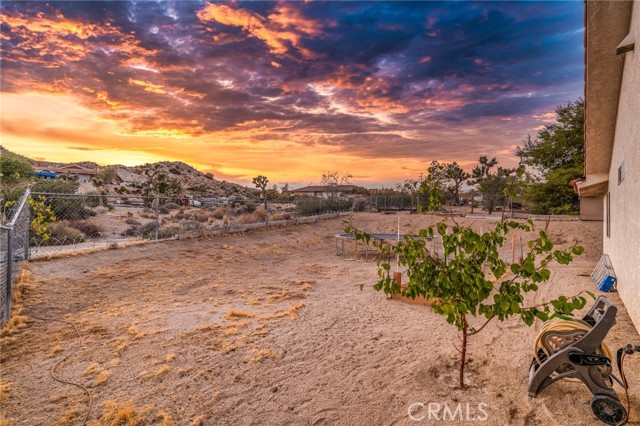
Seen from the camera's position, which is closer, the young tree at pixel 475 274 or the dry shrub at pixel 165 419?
the young tree at pixel 475 274

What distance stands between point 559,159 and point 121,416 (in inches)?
1096

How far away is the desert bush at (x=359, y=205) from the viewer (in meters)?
30.6

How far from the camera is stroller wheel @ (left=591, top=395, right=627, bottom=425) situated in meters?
2.78

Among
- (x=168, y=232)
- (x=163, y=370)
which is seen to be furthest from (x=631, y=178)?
(x=168, y=232)

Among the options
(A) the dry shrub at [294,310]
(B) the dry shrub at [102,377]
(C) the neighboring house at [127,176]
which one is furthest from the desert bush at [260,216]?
(C) the neighboring house at [127,176]

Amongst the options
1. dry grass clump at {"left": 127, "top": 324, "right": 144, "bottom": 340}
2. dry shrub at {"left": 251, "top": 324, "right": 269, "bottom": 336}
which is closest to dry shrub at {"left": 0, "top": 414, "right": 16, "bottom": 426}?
dry grass clump at {"left": 127, "top": 324, "right": 144, "bottom": 340}

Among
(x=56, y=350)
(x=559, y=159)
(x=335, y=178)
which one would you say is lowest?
(x=56, y=350)

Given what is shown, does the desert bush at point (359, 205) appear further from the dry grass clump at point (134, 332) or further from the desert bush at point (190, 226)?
the dry grass clump at point (134, 332)

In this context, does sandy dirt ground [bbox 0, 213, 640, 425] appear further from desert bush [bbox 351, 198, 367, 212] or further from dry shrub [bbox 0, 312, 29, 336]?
desert bush [bbox 351, 198, 367, 212]

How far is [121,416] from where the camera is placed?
3057mm

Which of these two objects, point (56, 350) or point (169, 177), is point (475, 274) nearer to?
point (56, 350)

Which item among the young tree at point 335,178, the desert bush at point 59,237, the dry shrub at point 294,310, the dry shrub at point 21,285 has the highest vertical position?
the young tree at point 335,178

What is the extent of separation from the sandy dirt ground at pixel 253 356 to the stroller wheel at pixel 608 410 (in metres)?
0.15

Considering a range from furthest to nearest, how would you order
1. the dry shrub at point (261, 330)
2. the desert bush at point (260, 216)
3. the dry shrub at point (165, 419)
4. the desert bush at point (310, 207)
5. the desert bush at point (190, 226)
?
the desert bush at point (310, 207) < the desert bush at point (260, 216) < the desert bush at point (190, 226) < the dry shrub at point (261, 330) < the dry shrub at point (165, 419)
